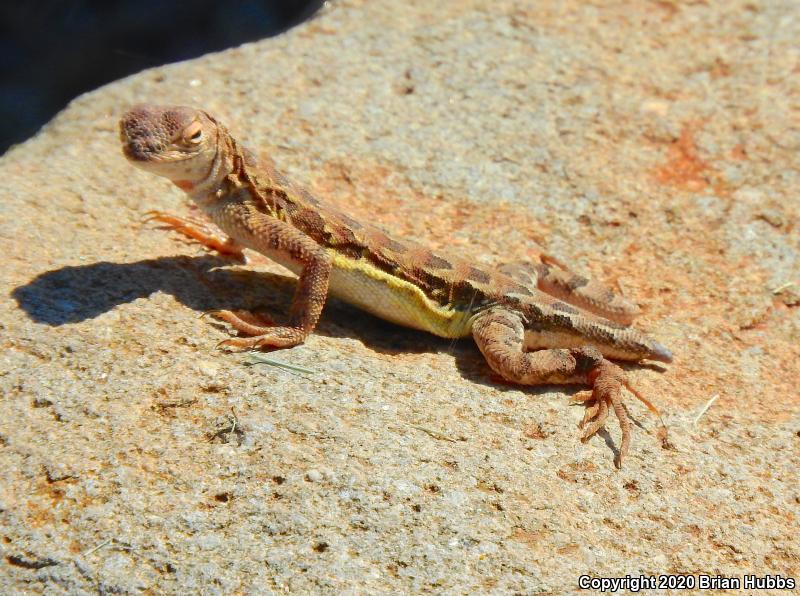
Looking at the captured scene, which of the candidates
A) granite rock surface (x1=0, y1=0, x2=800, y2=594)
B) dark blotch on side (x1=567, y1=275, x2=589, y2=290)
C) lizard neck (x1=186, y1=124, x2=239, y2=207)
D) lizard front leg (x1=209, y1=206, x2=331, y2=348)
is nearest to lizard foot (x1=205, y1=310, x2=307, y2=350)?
lizard front leg (x1=209, y1=206, x2=331, y2=348)

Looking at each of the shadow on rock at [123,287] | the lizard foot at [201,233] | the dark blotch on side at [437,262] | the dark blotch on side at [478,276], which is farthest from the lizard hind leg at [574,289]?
the lizard foot at [201,233]

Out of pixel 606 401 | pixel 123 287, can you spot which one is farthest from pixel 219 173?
pixel 606 401

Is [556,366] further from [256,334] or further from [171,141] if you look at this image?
[171,141]

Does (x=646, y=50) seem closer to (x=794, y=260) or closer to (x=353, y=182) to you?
(x=794, y=260)

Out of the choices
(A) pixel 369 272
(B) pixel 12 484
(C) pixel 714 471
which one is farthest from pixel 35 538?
(C) pixel 714 471

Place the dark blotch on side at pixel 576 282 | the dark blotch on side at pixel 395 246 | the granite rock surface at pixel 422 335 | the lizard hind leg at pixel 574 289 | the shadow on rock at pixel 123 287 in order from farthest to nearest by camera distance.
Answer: the dark blotch on side at pixel 576 282 < the lizard hind leg at pixel 574 289 < the dark blotch on side at pixel 395 246 < the shadow on rock at pixel 123 287 < the granite rock surface at pixel 422 335

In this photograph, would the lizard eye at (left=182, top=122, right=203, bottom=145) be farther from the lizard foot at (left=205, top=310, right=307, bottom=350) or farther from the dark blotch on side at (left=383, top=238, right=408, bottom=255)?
the dark blotch on side at (left=383, top=238, right=408, bottom=255)

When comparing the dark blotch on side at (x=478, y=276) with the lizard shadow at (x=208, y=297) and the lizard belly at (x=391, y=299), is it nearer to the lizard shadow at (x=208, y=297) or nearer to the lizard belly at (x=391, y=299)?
the lizard belly at (x=391, y=299)

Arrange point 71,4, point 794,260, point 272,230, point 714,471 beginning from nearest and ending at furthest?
point 714,471
point 272,230
point 794,260
point 71,4
